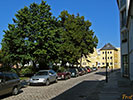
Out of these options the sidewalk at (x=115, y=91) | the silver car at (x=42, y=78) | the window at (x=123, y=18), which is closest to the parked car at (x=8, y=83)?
the silver car at (x=42, y=78)

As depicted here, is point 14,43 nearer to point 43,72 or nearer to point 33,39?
point 33,39

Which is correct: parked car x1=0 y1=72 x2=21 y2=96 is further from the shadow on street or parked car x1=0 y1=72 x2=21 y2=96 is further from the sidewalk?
the sidewalk

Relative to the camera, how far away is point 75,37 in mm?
43094

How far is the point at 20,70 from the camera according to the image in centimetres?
3173

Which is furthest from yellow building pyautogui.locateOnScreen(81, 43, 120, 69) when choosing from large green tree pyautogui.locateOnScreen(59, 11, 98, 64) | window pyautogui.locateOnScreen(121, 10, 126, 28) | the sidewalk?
the sidewalk

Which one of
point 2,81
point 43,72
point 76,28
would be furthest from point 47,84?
point 76,28

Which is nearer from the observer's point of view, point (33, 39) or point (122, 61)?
point (33, 39)

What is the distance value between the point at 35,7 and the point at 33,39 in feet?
17.6

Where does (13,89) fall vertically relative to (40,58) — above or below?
below

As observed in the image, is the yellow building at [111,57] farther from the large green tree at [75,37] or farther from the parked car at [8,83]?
the parked car at [8,83]

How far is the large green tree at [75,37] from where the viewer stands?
4178 cm

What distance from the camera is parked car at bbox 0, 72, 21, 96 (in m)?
11.3

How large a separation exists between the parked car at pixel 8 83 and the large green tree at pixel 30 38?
12480 millimetres

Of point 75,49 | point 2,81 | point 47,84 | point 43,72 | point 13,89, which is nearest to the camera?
point 2,81
